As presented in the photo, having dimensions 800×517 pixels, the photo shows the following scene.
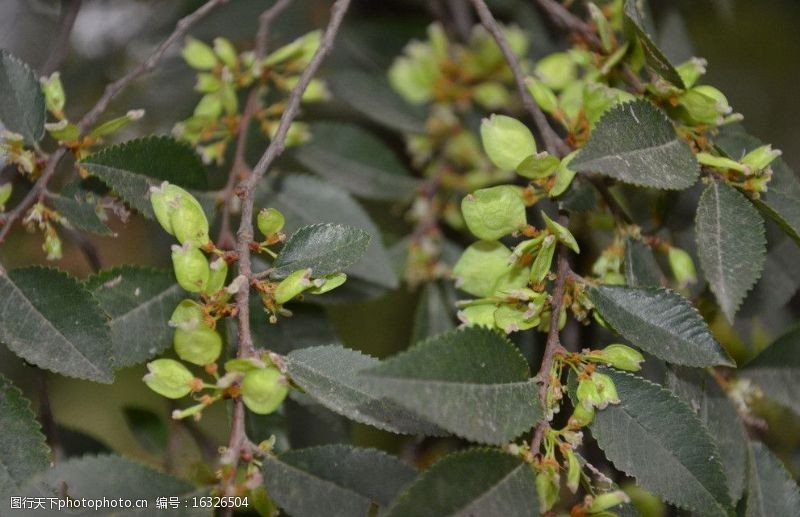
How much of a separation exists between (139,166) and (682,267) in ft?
1.76

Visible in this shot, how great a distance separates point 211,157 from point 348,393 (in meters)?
0.39

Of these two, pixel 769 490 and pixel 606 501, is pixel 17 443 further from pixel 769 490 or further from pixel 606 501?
pixel 769 490

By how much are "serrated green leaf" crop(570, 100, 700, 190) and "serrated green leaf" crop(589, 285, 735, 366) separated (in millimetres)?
96

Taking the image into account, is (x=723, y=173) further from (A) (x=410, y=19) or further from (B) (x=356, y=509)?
(A) (x=410, y=19)

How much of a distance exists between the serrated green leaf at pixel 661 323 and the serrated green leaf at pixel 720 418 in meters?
0.05

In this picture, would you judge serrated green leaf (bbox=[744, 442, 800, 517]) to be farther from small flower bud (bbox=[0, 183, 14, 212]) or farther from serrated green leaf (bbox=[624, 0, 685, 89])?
small flower bud (bbox=[0, 183, 14, 212])

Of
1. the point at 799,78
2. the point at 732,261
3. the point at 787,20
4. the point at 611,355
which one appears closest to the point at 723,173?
the point at 732,261

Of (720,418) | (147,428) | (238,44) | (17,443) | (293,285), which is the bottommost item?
(147,428)

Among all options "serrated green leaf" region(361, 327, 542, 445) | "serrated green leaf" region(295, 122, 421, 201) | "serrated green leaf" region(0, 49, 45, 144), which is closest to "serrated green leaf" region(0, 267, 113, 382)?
"serrated green leaf" region(0, 49, 45, 144)

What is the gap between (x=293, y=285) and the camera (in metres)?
0.66

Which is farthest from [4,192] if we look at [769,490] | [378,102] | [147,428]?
[769,490]

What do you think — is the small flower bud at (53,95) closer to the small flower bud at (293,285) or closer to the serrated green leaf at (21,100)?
the serrated green leaf at (21,100)

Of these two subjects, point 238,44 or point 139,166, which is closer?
point 139,166

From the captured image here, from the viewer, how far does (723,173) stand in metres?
0.73
